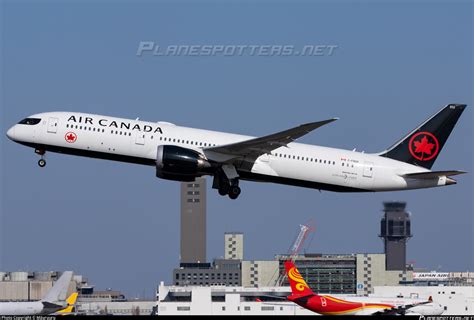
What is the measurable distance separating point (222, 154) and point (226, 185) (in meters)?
2.01

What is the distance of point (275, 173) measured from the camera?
66.0 meters

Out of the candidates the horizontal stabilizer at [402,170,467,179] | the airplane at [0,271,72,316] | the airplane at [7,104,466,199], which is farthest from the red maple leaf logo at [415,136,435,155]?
the airplane at [0,271,72,316]

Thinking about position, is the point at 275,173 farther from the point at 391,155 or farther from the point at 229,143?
the point at 391,155

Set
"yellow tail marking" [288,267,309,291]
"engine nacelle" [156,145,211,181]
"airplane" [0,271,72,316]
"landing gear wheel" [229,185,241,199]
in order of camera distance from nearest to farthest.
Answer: "engine nacelle" [156,145,211,181], "landing gear wheel" [229,185,241,199], "airplane" [0,271,72,316], "yellow tail marking" [288,267,309,291]

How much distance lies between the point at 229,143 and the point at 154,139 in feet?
13.3

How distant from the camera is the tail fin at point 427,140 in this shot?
69.1 metres

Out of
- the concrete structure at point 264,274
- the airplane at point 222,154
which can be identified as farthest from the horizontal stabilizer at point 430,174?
the concrete structure at point 264,274

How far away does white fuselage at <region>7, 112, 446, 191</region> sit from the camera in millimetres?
64250

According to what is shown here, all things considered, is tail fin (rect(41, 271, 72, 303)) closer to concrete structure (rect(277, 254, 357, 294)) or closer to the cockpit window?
the cockpit window

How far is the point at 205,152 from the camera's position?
65125mm

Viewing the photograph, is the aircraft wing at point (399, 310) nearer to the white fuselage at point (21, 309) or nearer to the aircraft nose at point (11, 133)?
the white fuselage at point (21, 309)

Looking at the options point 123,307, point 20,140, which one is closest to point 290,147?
point 20,140

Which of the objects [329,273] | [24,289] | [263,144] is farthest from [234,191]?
[329,273]

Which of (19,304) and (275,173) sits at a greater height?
(275,173)
